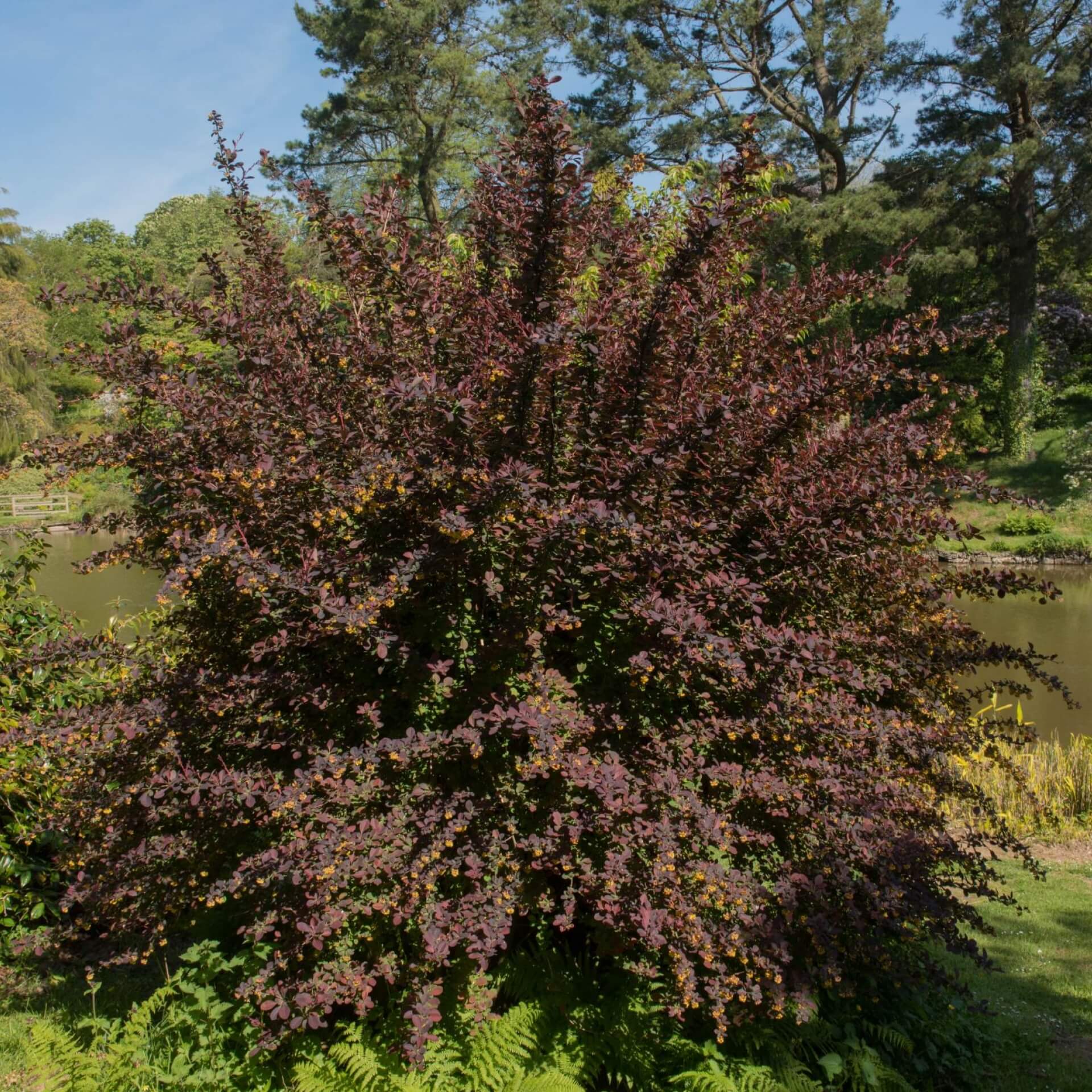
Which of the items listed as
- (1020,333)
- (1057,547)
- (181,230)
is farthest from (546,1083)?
(181,230)

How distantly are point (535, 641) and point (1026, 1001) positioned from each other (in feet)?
11.6

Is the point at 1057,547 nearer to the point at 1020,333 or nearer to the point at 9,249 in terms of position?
the point at 1020,333

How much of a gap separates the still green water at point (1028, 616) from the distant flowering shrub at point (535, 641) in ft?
25.6

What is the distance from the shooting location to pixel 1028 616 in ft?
51.0

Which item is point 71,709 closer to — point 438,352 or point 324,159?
point 438,352

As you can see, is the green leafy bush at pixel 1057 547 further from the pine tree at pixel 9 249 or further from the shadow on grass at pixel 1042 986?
the pine tree at pixel 9 249

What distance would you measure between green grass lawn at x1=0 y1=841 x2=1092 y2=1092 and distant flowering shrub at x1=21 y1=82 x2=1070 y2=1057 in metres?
0.71

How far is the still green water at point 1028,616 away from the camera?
10.8 m

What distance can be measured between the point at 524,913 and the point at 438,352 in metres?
2.20

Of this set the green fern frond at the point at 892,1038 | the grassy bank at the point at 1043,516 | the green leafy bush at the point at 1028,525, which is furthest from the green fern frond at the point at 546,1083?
the green leafy bush at the point at 1028,525

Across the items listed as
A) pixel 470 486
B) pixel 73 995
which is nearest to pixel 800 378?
pixel 470 486

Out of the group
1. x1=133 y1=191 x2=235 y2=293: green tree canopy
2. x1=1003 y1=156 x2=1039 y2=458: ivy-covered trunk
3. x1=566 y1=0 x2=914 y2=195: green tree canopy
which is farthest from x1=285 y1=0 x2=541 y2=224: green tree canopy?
x1=133 y1=191 x2=235 y2=293: green tree canopy

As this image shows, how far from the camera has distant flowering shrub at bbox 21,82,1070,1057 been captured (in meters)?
2.89

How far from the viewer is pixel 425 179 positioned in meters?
22.9
